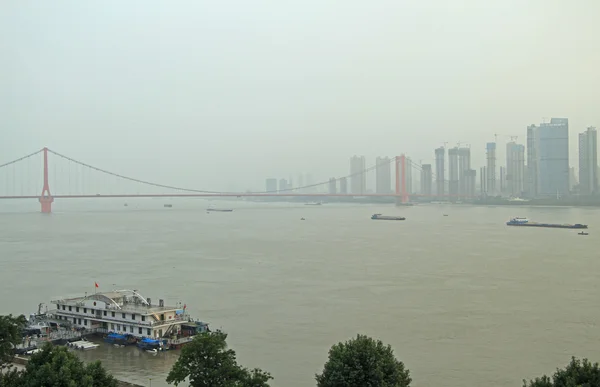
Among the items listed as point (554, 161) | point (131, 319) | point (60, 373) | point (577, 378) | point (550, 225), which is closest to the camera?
point (577, 378)

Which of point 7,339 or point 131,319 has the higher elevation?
point 7,339

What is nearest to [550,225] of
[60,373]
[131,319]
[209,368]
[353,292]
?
[353,292]

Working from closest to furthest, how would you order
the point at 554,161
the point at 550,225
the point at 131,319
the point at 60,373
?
the point at 60,373
the point at 131,319
the point at 550,225
the point at 554,161

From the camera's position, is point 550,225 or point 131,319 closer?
point 131,319

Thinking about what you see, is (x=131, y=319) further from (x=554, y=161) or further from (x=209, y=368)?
(x=554, y=161)

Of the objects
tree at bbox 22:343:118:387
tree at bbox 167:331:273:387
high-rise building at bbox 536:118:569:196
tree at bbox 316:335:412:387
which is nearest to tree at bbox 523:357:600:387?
tree at bbox 316:335:412:387

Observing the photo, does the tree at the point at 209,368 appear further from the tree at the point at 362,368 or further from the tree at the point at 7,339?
the tree at the point at 7,339

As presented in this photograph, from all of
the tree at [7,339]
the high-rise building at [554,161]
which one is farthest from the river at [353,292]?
the high-rise building at [554,161]

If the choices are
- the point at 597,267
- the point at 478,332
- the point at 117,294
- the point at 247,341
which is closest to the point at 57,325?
the point at 117,294
